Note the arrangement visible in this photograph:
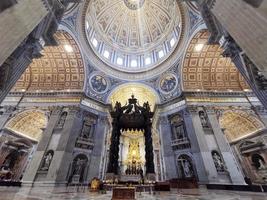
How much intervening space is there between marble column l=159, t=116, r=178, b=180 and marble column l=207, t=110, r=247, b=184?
416cm

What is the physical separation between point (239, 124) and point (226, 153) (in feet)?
21.5

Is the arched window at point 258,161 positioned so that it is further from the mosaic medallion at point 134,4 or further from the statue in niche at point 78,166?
the mosaic medallion at point 134,4

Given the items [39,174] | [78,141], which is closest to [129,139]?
[78,141]

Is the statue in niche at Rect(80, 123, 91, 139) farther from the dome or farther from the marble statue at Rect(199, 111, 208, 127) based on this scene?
the marble statue at Rect(199, 111, 208, 127)

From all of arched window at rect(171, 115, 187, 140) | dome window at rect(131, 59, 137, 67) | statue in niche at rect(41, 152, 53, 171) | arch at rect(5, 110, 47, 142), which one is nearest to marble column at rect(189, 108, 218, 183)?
arched window at rect(171, 115, 187, 140)

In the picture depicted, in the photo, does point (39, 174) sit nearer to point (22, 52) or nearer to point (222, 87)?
point (22, 52)

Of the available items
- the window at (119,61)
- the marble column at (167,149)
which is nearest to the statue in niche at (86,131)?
the marble column at (167,149)

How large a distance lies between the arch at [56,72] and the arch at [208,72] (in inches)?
474

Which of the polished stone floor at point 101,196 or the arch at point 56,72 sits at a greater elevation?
the arch at point 56,72

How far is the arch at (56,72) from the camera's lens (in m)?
16.6

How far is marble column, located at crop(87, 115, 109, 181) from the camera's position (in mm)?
14266

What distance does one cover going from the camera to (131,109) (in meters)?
12.6

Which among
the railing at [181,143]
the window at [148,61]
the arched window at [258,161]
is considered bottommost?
the arched window at [258,161]

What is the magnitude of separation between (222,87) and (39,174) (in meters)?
19.4
